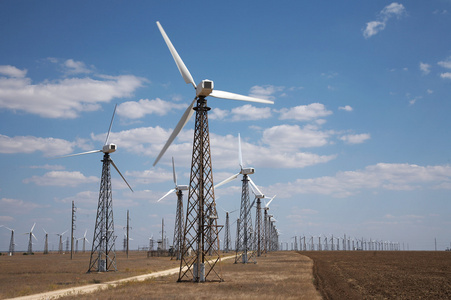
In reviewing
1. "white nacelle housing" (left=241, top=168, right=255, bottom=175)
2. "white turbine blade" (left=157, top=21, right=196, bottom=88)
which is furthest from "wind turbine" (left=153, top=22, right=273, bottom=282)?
"white nacelle housing" (left=241, top=168, right=255, bottom=175)

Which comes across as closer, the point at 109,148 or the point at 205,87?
the point at 205,87

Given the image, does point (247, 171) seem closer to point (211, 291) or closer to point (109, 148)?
point (109, 148)

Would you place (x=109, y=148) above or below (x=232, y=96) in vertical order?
below

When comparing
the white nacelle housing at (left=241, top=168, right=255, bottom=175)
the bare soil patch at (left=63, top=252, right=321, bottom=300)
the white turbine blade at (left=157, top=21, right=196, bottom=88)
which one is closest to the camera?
the bare soil patch at (left=63, top=252, right=321, bottom=300)

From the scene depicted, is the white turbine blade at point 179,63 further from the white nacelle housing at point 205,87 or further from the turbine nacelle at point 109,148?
the turbine nacelle at point 109,148

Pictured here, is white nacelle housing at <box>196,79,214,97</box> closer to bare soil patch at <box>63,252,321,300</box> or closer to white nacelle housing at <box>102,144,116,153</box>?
bare soil patch at <box>63,252,321,300</box>

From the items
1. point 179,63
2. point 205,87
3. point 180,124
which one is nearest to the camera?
point 205,87

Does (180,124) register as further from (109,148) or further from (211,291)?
(109,148)

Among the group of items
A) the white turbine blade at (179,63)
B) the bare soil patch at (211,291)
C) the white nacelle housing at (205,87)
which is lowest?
the bare soil patch at (211,291)

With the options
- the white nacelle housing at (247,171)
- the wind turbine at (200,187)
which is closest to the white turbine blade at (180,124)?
the wind turbine at (200,187)

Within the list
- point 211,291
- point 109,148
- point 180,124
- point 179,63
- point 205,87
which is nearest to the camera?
point 211,291

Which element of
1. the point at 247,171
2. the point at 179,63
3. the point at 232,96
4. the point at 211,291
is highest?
the point at 179,63

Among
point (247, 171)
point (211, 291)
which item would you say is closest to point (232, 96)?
point (211, 291)

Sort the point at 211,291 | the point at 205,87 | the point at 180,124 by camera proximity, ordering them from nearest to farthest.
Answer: the point at 211,291, the point at 205,87, the point at 180,124
